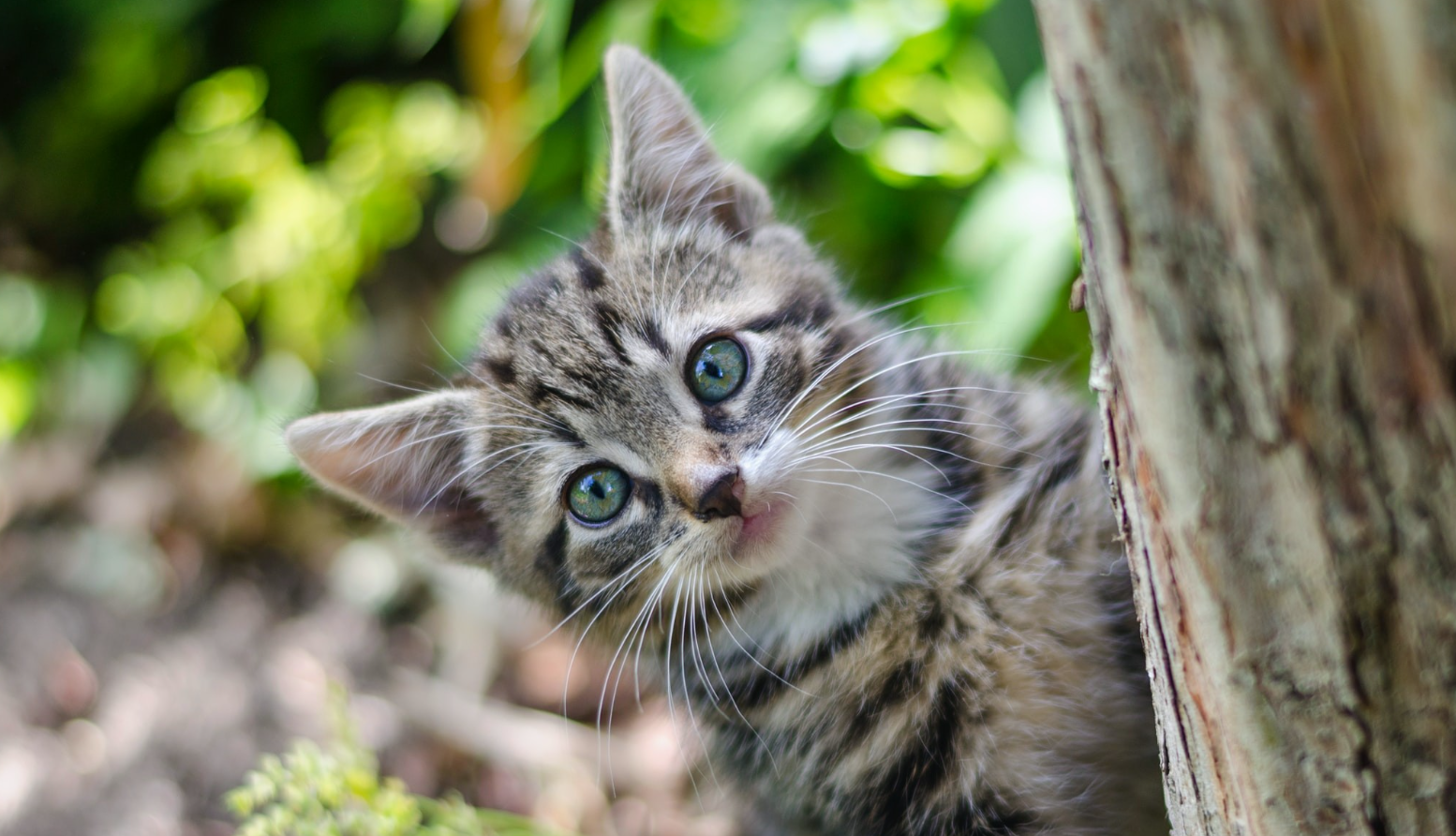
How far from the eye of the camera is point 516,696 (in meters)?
3.21

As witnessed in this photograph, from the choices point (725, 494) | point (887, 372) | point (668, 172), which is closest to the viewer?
point (725, 494)

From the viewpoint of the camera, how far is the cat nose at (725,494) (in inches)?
60.1

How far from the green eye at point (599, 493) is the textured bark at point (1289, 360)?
0.91 m

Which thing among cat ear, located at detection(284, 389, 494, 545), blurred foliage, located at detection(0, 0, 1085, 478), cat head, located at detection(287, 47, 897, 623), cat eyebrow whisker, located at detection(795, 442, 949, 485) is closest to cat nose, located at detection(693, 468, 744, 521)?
cat head, located at detection(287, 47, 897, 623)

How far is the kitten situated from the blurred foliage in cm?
54

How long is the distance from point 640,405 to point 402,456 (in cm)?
52

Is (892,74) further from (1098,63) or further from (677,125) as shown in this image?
(1098,63)

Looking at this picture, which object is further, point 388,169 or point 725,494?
point 388,169

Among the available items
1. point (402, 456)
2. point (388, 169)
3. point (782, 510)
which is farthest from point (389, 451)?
point (388, 169)

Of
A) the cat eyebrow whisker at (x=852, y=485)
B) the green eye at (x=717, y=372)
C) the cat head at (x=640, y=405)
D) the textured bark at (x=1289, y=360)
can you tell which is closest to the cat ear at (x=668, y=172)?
the cat head at (x=640, y=405)

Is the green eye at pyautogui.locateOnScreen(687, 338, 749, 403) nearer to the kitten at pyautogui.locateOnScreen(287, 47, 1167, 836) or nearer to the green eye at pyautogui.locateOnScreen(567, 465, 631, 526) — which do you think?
the kitten at pyautogui.locateOnScreen(287, 47, 1167, 836)

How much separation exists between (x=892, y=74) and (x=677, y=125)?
85 cm

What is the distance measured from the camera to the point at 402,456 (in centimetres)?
186

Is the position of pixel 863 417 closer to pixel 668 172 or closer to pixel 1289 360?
pixel 668 172
